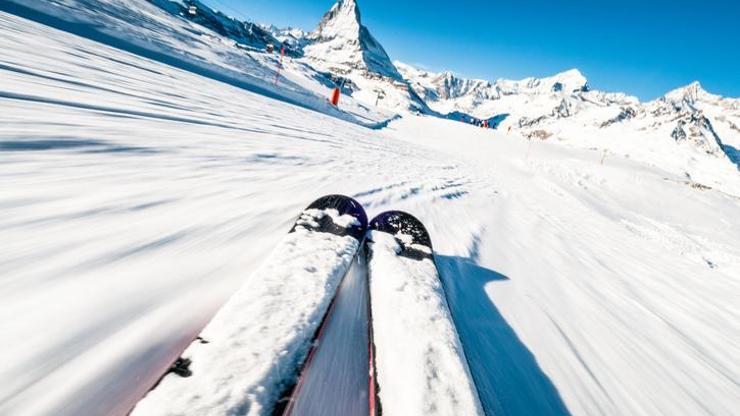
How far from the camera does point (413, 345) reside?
157 cm

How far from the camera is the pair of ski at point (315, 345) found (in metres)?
1.11

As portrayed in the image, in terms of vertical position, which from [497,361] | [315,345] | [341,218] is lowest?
[497,361]

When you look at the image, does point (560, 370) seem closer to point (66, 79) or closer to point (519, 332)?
point (519, 332)

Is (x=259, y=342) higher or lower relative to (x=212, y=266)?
higher

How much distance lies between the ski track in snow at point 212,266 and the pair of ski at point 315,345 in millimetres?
324

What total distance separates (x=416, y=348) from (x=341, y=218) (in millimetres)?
1617

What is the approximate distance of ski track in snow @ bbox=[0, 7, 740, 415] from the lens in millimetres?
1399

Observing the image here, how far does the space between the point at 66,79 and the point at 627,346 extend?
26.6 ft

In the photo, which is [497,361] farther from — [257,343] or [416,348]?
[257,343]

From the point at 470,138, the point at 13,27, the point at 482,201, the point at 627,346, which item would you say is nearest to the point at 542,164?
the point at 470,138

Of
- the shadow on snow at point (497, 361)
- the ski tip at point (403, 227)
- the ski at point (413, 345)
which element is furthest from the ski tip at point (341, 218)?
the shadow on snow at point (497, 361)

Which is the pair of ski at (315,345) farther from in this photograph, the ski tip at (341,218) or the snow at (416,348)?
the ski tip at (341,218)

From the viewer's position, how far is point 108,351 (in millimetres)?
1338

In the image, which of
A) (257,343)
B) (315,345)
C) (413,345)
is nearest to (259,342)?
(257,343)
